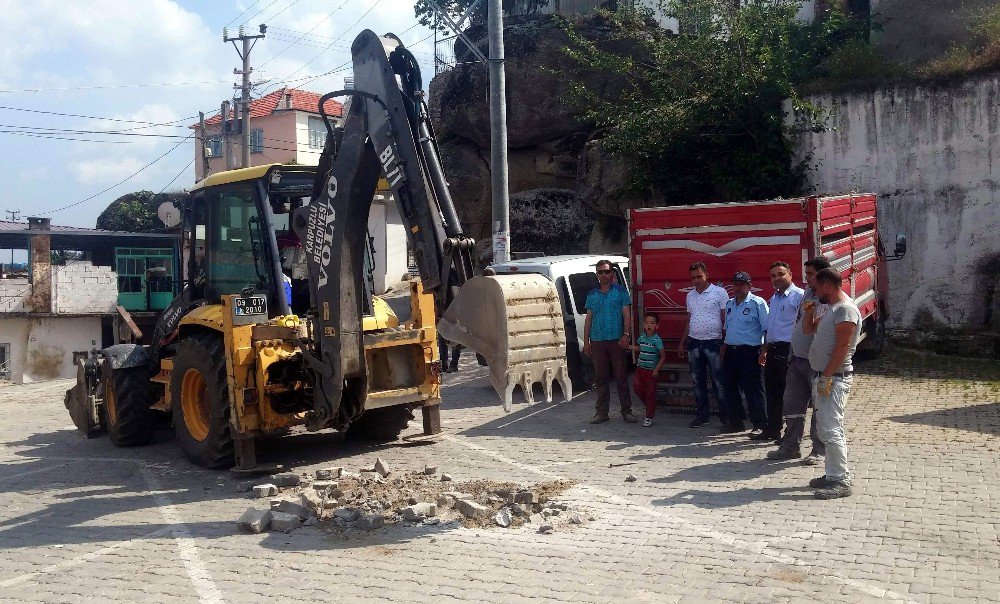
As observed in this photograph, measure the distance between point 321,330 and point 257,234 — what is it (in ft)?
4.98

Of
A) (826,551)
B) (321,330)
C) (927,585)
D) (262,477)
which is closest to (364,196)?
(321,330)

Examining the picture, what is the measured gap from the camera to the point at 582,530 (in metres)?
6.37

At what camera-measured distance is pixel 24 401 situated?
15570 mm

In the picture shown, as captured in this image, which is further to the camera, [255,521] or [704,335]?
[704,335]

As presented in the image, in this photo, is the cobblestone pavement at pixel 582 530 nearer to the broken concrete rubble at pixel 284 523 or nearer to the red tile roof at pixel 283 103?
the broken concrete rubble at pixel 284 523

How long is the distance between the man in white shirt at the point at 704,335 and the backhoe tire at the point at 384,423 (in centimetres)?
317

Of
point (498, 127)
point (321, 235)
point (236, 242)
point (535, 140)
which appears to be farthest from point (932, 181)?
point (236, 242)

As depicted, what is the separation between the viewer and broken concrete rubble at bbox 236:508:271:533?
6617mm

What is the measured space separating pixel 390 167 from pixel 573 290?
18.2 ft

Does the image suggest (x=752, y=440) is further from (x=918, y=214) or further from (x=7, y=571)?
(x=918, y=214)

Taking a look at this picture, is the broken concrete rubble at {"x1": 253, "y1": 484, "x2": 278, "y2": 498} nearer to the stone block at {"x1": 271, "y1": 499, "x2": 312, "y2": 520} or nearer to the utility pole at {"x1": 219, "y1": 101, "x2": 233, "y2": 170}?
the stone block at {"x1": 271, "y1": 499, "x2": 312, "y2": 520}

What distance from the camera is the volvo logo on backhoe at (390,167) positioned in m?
7.05

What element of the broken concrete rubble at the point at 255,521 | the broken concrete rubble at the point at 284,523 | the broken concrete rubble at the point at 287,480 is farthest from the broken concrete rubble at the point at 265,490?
the broken concrete rubble at the point at 284,523

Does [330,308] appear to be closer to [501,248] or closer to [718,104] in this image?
[501,248]
